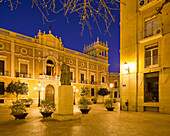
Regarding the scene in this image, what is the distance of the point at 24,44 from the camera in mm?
25094

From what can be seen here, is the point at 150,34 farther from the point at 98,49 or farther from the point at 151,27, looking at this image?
the point at 98,49

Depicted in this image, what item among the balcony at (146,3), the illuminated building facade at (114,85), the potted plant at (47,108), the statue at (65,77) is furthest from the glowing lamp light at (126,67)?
the illuminated building facade at (114,85)

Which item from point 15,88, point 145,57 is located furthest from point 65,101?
point 15,88

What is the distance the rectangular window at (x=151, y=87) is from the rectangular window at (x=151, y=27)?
11.5ft

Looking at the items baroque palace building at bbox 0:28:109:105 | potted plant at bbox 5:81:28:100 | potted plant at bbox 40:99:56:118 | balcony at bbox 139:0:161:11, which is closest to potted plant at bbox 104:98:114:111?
potted plant at bbox 40:99:56:118

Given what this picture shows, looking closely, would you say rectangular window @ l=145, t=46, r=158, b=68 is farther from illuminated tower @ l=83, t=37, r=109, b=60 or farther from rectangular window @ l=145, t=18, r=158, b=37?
illuminated tower @ l=83, t=37, r=109, b=60

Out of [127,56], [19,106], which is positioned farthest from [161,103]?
[19,106]

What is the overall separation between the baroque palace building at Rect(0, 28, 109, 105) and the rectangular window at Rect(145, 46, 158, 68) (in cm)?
1469

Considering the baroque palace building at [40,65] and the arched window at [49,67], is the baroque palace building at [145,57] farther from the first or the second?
the arched window at [49,67]

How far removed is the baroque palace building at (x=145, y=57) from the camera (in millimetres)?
11098

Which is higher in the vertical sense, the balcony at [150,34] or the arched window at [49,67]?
the balcony at [150,34]

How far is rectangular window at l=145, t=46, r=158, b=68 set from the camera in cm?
1208

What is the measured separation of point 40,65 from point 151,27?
67.6ft

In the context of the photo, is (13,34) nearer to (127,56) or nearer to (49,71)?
(49,71)
